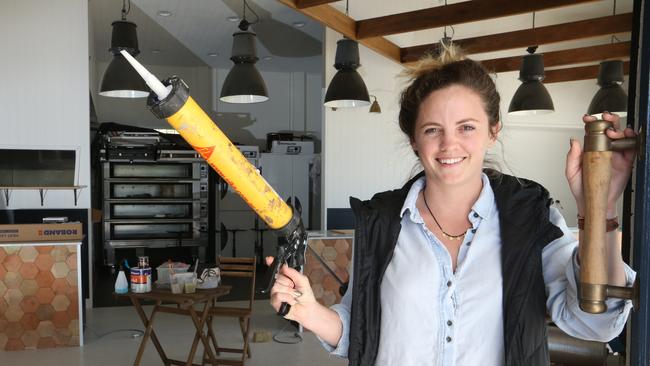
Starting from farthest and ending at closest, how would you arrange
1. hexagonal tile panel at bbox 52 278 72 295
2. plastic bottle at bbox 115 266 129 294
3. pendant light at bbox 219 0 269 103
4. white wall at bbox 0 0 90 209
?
white wall at bbox 0 0 90 209
hexagonal tile panel at bbox 52 278 72 295
pendant light at bbox 219 0 269 103
plastic bottle at bbox 115 266 129 294

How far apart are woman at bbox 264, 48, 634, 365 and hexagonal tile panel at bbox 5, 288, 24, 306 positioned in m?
4.39

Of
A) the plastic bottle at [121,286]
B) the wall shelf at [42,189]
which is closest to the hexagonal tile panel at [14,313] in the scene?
the plastic bottle at [121,286]

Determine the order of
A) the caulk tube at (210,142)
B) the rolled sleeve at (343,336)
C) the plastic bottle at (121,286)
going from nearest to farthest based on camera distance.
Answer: the caulk tube at (210,142) < the rolled sleeve at (343,336) < the plastic bottle at (121,286)

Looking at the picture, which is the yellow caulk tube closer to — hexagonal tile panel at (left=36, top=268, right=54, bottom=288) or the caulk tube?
the caulk tube

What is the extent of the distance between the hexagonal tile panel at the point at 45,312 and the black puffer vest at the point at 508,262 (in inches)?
174

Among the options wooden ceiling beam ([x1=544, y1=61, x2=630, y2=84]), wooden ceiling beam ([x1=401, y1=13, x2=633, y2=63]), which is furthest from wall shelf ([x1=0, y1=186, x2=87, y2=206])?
wooden ceiling beam ([x1=544, y1=61, x2=630, y2=84])

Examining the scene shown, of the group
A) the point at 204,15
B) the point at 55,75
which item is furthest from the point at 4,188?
the point at 204,15

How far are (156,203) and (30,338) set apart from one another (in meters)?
4.64

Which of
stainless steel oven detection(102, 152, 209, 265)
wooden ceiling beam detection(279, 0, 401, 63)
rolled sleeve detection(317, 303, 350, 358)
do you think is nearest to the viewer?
rolled sleeve detection(317, 303, 350, 358)

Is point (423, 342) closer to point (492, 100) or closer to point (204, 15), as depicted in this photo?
point (492, 100)

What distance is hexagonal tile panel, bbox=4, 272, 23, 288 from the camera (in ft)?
15.9

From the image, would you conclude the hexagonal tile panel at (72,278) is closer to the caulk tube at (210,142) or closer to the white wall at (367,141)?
the white wall at (367,141)

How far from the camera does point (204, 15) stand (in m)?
7.25

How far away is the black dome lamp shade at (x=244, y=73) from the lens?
4.62m
